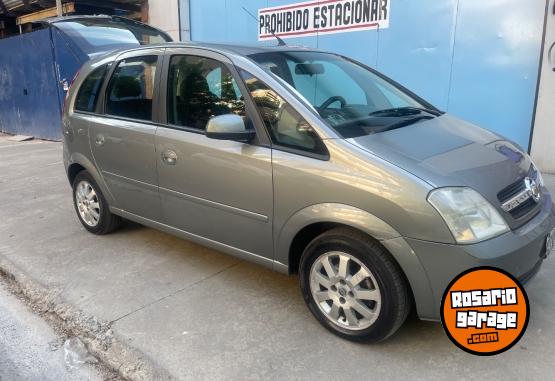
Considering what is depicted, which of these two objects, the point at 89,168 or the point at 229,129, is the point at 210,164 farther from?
the point at 89,168

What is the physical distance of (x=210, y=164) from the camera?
303 cm

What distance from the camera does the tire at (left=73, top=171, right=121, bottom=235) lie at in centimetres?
420

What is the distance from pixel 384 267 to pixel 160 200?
6.05 ft

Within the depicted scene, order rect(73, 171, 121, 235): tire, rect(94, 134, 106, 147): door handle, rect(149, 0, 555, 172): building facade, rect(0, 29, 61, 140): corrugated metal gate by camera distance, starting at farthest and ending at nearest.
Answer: rect(0, 29, 61, 140): corrugated metal gate < rect(149, 0, 555, 172): building facade < rect(73, 171, 121, 235): tire < rect(94, 134, 106, 147): door handle

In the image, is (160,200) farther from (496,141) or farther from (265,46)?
(496,141)

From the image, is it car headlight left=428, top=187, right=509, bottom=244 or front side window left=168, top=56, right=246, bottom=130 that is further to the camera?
front side window left=168, top=56, right=246, bottom=130

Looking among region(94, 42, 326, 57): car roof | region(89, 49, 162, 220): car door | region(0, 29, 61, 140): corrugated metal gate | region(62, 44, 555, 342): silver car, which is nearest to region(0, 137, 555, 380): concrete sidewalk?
region(62, 44, 555, 342): silver car

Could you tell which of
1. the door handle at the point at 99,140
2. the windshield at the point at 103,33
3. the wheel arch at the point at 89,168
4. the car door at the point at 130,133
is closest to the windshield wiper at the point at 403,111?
the car door at the point at 130,133

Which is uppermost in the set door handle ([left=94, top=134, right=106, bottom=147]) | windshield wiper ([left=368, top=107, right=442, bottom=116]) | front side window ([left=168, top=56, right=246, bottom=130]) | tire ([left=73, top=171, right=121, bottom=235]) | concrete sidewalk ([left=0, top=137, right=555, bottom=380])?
front side window ([left=168, top=56, right=246, bottom=130])

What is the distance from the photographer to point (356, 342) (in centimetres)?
260

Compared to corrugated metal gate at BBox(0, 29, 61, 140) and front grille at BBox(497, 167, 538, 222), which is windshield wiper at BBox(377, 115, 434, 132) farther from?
corrugated metal gate at BBox(0, 29, 61, 140)

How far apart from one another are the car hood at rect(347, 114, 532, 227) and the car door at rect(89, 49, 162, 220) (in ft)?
5.60

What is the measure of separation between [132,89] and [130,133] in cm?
40

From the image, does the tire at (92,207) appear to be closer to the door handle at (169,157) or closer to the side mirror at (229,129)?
the door handle at (169,157)
